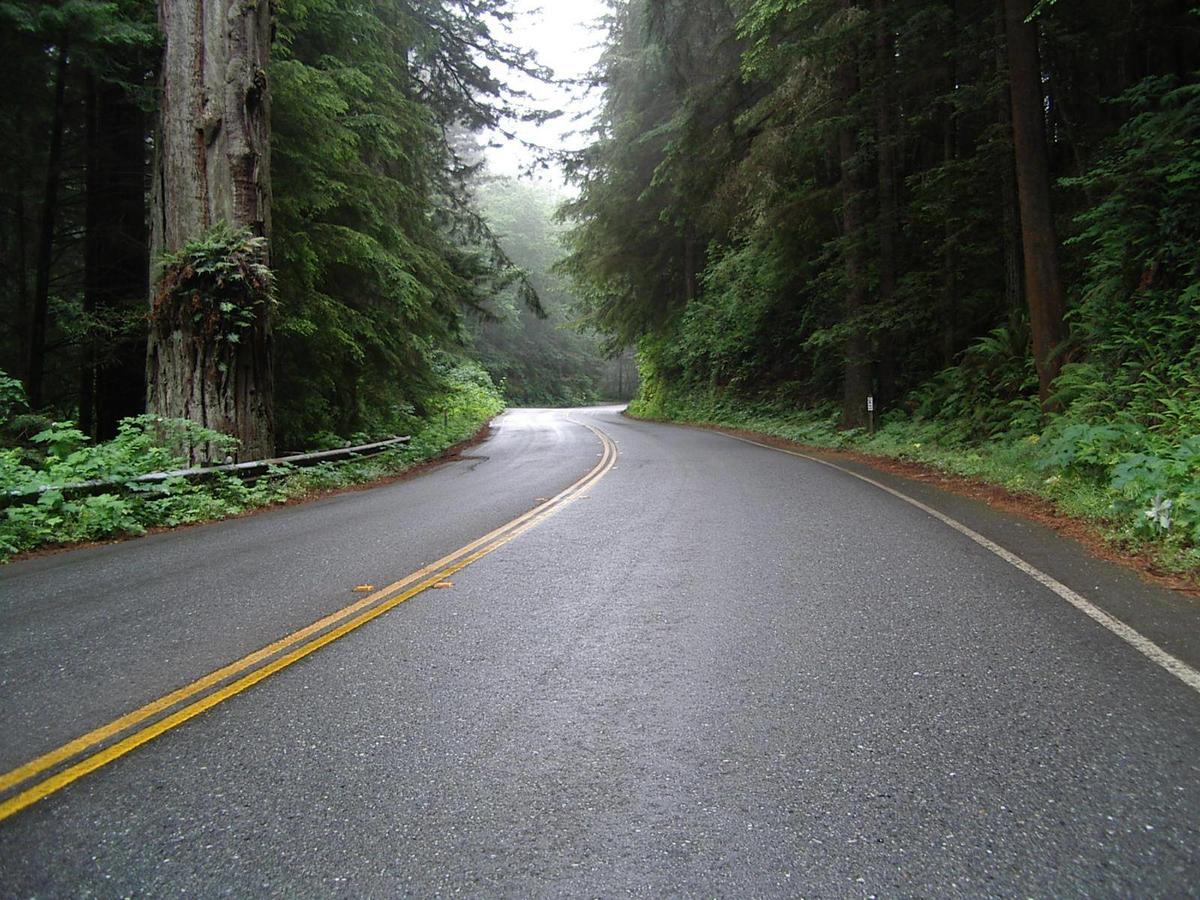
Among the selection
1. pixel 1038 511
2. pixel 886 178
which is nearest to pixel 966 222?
pixel 886 178

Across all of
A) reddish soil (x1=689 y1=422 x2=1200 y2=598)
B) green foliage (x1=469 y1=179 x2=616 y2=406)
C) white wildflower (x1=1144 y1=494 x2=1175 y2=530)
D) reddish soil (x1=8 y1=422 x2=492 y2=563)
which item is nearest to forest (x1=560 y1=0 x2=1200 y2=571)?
white wildflower (x1=1144 y1=494 x2=1175 y2=530)

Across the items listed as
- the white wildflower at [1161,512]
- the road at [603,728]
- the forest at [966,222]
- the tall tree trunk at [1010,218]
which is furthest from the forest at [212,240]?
the tall tree trunk at [1010,218]

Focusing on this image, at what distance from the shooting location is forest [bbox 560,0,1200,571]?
343 inches

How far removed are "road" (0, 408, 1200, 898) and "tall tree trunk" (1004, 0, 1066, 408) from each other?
6.47 m

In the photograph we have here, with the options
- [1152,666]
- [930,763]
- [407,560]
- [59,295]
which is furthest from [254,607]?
[59,295]

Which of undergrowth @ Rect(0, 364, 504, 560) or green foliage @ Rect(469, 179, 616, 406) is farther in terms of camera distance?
green foliage @ Rect(469, 179, 616, 406)

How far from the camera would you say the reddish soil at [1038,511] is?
200 inches

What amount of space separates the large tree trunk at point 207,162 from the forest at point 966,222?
29.9ft

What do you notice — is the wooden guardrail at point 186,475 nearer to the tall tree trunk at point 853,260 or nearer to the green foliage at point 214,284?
the green foliage at point 214,284

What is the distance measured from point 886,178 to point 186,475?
15.3 meters

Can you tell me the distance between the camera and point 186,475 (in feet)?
28.3

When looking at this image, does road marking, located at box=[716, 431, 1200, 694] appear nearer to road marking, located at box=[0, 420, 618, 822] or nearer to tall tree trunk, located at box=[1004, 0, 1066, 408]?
road marking, located at box=[0, 420, 618, 822]

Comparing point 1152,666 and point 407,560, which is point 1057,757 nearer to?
point 1152,666

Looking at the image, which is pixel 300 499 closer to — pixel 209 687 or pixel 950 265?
pixel 209 687
